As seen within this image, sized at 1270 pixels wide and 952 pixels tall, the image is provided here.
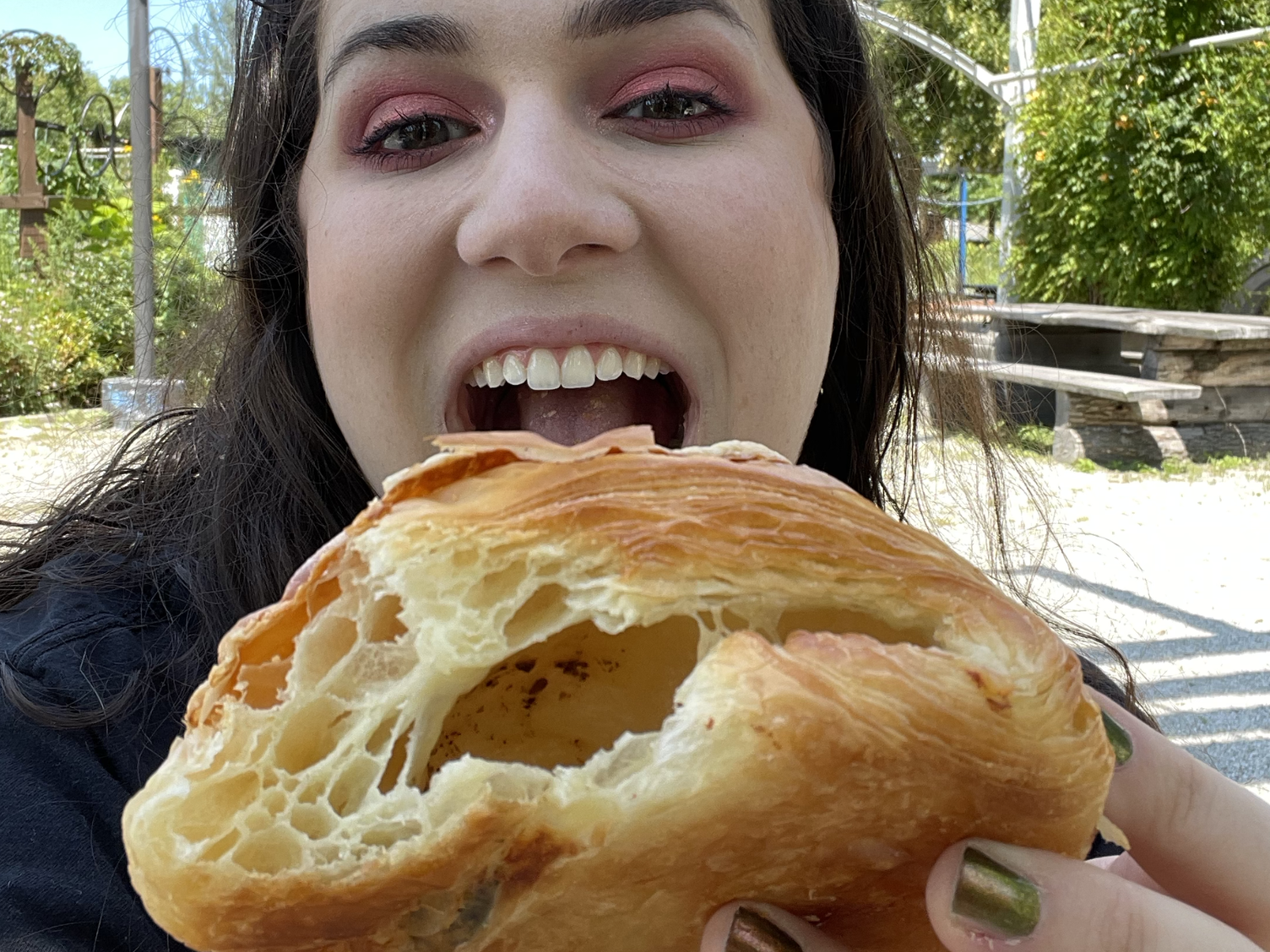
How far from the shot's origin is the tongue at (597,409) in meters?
1.76

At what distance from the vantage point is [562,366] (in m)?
1.59

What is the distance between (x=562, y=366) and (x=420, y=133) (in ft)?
1.49

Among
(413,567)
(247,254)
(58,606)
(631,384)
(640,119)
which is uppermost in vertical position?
(640,119)

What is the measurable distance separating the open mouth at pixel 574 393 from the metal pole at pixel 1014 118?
12298 millimetres

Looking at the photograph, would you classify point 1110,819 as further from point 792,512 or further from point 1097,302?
point 1097,302

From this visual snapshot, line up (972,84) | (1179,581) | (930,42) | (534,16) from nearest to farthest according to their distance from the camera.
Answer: (534,16), (930,42), (1179,581), (972,84)

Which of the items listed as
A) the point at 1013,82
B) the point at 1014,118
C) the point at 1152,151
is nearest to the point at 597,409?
the point at 1152,151

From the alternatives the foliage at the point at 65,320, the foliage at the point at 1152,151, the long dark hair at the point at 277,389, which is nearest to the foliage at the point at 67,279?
the foliage at the point at 65,320

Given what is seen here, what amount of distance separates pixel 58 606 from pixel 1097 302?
13.3 metres

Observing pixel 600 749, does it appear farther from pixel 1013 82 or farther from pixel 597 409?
pixel 1013 82

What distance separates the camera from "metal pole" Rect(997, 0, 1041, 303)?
13273mm

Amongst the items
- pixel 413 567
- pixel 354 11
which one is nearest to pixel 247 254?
pixel 354 11

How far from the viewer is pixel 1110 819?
1.39m

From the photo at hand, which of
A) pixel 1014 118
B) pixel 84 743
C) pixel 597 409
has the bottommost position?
pixel 84 743
